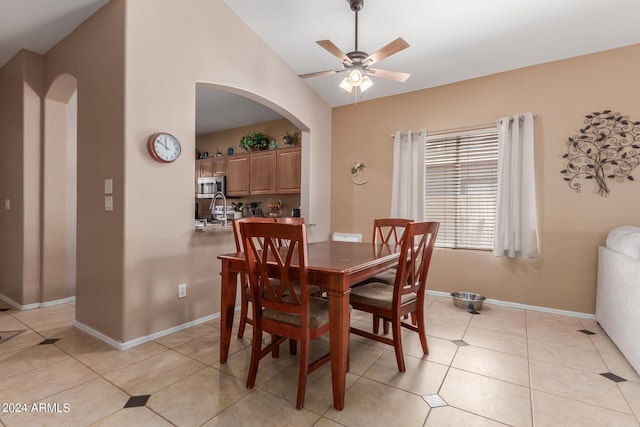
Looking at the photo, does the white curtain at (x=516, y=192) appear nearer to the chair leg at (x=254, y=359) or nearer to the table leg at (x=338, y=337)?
the table leg at (x=338, y=337)

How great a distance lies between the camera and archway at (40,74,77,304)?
10.8 feet

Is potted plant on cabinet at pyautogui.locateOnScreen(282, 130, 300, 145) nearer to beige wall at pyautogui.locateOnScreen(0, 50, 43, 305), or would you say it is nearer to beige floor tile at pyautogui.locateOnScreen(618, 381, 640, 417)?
beige wall at pyautogui.locateOnScreen(0, 50, 43, 305)

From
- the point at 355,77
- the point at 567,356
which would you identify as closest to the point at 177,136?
the point at 355,77

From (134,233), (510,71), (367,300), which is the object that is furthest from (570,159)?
(134,233)

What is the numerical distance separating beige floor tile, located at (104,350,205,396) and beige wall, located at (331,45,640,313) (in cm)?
304

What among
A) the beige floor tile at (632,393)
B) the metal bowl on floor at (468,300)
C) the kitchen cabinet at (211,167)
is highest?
the kitchen cabinet at (211,167)

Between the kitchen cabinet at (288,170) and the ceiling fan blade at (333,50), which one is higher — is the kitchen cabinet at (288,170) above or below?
below

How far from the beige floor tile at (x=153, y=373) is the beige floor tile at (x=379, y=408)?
1.02 metres

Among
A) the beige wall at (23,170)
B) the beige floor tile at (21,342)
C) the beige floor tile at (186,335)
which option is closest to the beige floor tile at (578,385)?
the beige floor tile at (186,335)

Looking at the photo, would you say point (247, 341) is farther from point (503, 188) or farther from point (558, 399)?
point (503, 188)

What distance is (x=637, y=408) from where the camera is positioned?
1.72m

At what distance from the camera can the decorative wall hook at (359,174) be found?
4.53 metres

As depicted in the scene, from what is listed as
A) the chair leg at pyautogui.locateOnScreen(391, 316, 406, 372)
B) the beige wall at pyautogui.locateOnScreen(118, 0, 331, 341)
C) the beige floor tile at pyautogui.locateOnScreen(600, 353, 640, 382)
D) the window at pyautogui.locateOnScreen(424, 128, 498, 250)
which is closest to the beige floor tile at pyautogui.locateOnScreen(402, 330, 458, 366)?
the chair leg at pyautogui.locateOnScreen(391, 316, 406, 372)

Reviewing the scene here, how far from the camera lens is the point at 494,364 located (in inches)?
87.4
